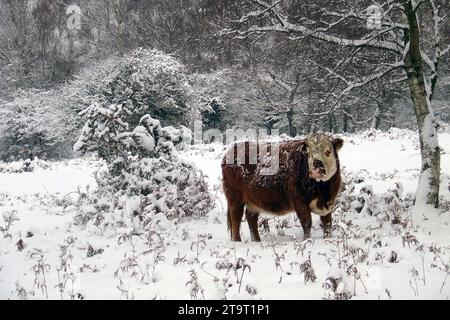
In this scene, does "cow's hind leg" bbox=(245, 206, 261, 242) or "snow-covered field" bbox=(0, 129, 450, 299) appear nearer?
"snow-covered field" bbox=(0, 129, 450, 299)

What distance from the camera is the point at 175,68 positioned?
19.8 meters

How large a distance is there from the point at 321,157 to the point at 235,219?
1.48m

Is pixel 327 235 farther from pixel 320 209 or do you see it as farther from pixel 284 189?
pixel 284 189

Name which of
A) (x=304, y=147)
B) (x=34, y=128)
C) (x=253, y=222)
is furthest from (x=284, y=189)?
(x=34, y=128)

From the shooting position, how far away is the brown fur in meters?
6.20

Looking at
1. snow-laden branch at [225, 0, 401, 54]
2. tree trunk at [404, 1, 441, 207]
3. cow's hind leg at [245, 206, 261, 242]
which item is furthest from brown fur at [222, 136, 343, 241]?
snow-laden branch at [225, 0, 401, 54]

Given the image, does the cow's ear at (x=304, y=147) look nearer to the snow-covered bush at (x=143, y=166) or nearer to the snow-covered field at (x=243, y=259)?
the snow-covered field at (x=243, y=259)

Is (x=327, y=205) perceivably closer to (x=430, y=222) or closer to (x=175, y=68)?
Result: (x=430, y=222)

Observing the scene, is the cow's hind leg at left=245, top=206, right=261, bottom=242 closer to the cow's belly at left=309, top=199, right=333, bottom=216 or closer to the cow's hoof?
the cow's belly at left=309, top=199, right=333, bottom=216

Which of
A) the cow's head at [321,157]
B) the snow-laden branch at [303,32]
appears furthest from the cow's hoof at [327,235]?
the snow-laden branch at [303,32]

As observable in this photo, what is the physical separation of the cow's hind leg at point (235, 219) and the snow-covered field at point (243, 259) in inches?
7.2

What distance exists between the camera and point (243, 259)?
4.60 m

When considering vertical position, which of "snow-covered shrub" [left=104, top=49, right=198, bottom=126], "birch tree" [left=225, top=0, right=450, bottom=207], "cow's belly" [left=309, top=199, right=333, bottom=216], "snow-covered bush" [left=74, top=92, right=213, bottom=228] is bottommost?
"cow's belly" [left=309, top=199, right=333, bottom=216]
